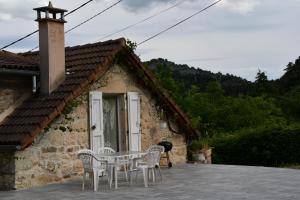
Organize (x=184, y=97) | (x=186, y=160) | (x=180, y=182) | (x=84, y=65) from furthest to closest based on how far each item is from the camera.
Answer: (x=184, y=97) → (x=186, y=160) → (x=84, y=65) → (x=180, y=182)

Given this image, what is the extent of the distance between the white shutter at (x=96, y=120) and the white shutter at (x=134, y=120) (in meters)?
1.11

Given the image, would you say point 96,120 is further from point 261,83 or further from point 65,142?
point 261,83

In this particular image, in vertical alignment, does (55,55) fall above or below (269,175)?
above

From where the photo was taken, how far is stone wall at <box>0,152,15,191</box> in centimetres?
1180

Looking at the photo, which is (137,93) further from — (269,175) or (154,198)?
(154,198)

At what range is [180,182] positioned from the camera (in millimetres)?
12039

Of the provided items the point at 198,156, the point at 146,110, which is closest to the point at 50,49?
the point at 146,110

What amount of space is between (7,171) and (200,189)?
4288 mm

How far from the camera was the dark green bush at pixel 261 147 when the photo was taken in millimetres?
18594

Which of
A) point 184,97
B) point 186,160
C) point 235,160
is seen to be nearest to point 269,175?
point 186,160

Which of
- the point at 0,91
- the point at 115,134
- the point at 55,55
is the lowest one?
the point at 115,134

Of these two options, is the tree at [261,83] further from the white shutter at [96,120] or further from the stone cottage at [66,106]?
the white shutter at [96,120]

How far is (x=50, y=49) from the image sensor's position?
1300 cm

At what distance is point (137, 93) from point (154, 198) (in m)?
5.52
